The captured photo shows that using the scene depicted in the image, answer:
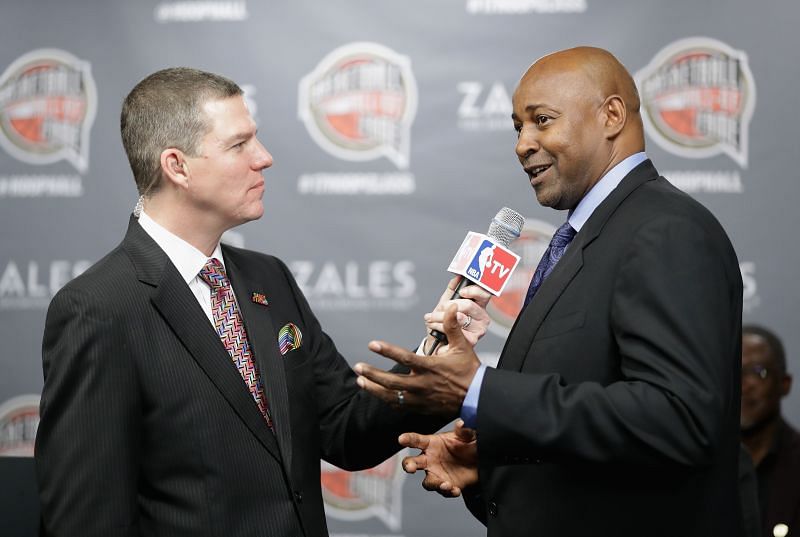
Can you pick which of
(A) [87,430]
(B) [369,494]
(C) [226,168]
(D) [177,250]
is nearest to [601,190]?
(C) [226,168]

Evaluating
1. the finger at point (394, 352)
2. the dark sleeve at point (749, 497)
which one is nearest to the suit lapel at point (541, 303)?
the finger at point (394, 352)

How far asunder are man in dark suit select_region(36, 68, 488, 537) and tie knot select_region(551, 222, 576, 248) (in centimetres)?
24

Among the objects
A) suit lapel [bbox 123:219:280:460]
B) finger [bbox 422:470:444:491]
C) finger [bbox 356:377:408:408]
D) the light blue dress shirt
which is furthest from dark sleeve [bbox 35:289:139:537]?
the light blue dress shirt

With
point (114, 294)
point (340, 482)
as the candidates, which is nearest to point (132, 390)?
point (114, 294)

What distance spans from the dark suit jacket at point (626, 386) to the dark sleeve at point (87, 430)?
713mm

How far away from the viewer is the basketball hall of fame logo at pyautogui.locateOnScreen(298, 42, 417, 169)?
3916 mm

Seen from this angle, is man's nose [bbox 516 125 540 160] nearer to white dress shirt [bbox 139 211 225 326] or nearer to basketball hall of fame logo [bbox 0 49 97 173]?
white dress shirt [bbox 139 211 225 326]

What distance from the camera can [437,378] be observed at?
65.5 inches

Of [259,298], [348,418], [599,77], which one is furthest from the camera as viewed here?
[348,418]

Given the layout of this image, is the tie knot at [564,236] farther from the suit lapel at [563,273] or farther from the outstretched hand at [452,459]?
the outstretched hand at [452,459]

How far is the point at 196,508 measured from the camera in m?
1.88

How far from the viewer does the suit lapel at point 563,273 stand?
1.84 m

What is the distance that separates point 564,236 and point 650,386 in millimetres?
523

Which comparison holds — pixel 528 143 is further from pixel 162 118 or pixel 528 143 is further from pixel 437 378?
pixel 162 118
